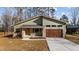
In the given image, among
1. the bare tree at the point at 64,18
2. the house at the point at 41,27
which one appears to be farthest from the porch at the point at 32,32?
the bare tree at the point at 64,18

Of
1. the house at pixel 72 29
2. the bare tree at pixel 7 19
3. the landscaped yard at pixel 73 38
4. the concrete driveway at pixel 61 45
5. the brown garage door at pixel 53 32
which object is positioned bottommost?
the concrete driveway at pixel 61 45

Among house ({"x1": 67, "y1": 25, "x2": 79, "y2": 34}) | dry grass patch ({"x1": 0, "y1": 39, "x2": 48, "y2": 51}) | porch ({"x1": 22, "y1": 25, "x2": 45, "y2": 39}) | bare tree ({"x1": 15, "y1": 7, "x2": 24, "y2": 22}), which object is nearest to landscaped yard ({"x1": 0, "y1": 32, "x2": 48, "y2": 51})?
dry grass patch ({"x1": 0, "y1": 39, "x2": 48, "y2": 51})

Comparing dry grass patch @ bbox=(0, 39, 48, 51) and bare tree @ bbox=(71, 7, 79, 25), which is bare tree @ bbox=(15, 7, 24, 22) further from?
bare tree @ bbox=(71, 7, 79, 25)

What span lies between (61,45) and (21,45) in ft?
2.35

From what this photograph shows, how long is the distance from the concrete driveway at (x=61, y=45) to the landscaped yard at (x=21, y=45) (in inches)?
4.2

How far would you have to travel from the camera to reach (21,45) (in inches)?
301

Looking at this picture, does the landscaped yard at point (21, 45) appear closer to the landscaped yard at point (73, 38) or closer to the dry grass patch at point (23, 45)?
the dry grass patch at point (23, 45)

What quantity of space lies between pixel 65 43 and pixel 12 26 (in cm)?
100

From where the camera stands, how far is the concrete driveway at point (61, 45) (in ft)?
24.9

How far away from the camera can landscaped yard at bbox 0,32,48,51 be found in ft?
25.0

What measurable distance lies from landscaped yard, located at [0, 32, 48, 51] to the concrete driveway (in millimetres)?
108

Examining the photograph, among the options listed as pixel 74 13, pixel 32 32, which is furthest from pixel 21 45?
pixel 74 13
